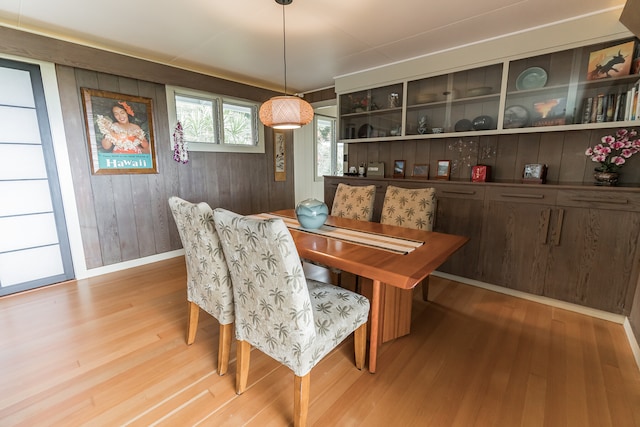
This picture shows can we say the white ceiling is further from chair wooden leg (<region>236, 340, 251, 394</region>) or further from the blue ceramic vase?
chair wooden leg (<region>236, 340, 251, 394</region>)

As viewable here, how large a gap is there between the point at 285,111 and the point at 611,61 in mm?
2466

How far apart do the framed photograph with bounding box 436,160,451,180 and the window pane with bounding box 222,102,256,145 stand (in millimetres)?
2588

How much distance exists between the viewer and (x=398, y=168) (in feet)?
11.2

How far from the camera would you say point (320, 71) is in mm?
3461

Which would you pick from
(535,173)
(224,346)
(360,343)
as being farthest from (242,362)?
(535,173)

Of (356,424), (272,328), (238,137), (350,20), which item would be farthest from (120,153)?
(356,424)

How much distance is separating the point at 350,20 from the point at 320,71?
1.28 m

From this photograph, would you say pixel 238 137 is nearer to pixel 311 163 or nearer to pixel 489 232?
pixel 311 163

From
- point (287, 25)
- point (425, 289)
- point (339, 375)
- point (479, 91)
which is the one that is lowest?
point (339, 375)

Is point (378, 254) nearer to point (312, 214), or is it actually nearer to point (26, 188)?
point (312, 214)

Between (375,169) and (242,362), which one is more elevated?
(375,169)

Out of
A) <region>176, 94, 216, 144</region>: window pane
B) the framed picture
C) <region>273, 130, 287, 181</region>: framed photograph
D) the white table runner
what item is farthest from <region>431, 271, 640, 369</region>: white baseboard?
the framed picture

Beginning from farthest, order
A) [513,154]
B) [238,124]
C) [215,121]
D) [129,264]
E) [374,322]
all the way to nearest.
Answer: [238,124]
[215,121]
[129,264]
[513,154]
[374,322]

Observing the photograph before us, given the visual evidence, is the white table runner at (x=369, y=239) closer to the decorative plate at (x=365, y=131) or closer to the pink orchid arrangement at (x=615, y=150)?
the pink orchid arrangement at (x=615, y=150)
